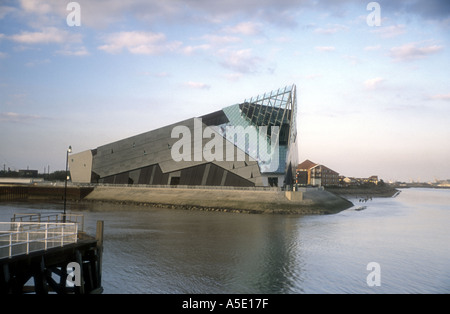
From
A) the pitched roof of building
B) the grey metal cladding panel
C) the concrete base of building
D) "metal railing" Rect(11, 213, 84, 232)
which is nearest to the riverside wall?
the concrete base of building

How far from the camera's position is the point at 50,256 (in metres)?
15.5

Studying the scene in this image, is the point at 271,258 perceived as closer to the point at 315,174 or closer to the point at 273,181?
the point at 273,181

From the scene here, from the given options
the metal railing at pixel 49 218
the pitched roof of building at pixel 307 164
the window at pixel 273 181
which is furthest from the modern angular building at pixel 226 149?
the pitched roof of building at pixel 307 164

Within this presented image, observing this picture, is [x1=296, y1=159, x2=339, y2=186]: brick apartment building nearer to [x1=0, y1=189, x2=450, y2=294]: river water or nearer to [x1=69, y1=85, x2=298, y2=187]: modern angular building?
[x1=69, y1=85, x2=298, y2=187]: modern angular building

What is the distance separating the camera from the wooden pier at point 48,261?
46.3 ft

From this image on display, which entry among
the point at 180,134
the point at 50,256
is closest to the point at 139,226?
the point at 50,256

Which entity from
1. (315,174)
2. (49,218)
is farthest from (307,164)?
(49,218)

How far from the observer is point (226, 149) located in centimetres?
7038

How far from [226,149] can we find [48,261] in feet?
183

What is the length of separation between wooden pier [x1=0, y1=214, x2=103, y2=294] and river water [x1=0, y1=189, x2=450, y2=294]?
2075 mm

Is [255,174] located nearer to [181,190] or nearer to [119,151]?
[181,190]

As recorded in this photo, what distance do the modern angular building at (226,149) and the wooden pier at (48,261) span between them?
50.6 meters
